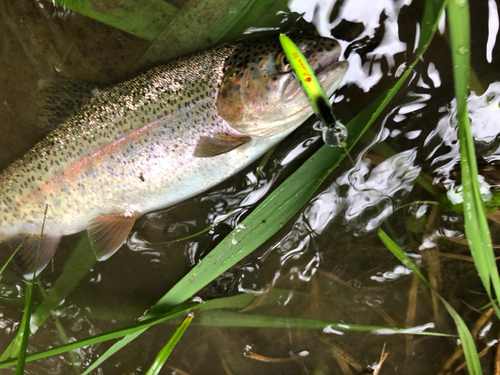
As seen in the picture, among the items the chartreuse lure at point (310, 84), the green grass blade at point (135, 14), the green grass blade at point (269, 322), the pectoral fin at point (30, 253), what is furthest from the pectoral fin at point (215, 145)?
the pectoral fin at point (30, 253)

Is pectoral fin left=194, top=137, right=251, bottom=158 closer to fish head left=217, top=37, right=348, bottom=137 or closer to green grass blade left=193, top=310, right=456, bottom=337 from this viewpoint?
fish head left=217, top=37, right=348, bottom=137

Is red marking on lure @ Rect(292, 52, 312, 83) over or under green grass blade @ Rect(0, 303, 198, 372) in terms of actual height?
over

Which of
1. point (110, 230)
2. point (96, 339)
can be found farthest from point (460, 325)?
point (110, 230)

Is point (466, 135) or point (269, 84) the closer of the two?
point (466, 135)

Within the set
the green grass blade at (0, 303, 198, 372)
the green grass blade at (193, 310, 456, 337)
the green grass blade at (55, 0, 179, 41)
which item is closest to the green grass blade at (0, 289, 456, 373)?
the green grass blade at (193, 310, 456, 337)

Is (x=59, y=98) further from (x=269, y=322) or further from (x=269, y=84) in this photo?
(x=269, y=322)

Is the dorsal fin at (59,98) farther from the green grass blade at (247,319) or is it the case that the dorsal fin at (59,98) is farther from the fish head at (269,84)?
the green grass blade at (247,319)

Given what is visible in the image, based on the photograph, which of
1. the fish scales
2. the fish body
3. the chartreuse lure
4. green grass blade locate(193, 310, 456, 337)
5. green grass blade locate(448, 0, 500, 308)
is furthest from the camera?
green grass blade locate(193, 310, 456, 337)
